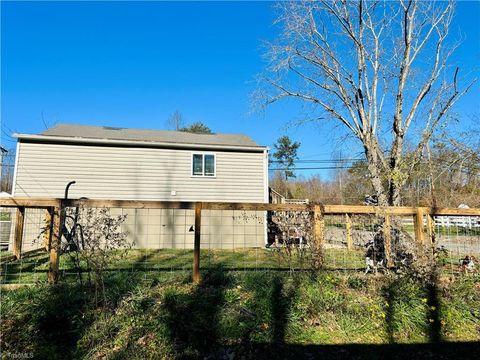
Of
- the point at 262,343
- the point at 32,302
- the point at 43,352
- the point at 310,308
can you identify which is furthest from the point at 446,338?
the point at 32,302

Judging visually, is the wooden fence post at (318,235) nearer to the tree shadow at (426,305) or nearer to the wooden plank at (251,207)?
the wooden plank at (251,207)

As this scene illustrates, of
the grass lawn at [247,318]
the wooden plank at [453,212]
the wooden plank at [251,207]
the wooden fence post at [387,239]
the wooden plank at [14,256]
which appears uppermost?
the wooden plank at [251,207]

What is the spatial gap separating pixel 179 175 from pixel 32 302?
27.7 ft

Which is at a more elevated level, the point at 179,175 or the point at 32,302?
the point at 179,175

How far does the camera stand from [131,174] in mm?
11336

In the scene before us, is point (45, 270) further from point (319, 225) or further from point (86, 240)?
point (319, 225)

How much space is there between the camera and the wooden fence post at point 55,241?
3.67 metres

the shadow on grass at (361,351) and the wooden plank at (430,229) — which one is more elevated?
the wooden plank at (430,229)

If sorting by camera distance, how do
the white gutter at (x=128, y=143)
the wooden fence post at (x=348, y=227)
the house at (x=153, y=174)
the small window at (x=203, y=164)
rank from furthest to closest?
1. the small window at (x=203, y=164)
2. the white gutter at (x=128, y=143)
3. the house at (x=153, y=174)
4. the wooden fence post at (x=348, y=227)

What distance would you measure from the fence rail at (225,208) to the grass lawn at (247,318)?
46 centimetres

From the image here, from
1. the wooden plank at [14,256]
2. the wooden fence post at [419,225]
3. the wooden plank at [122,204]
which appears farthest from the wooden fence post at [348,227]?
the wooden plank at [14,256]

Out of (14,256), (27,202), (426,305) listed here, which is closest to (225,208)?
(27,202)

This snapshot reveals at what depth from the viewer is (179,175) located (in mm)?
11602

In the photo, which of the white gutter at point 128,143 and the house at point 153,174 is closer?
the house at point 153,174
